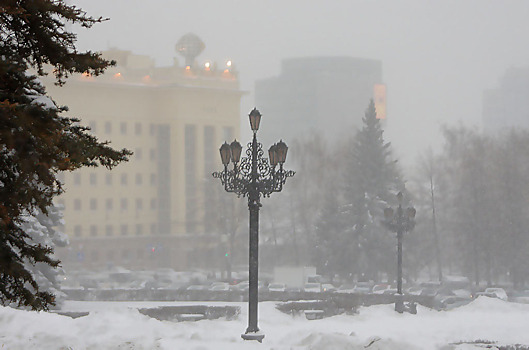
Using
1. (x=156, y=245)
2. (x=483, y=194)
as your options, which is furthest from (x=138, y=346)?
(x=156, y=245)

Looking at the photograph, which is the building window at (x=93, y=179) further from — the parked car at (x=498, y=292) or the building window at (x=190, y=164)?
the parked car at (x=498, y=292)

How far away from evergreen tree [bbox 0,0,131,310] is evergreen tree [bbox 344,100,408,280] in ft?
139

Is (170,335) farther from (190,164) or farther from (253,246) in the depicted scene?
(190,164)

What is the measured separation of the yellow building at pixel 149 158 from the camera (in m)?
88.8

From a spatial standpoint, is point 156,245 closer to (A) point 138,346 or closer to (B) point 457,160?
(B) point 457,160

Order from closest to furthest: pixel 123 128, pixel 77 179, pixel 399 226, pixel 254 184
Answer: pixel 254 184 → pixel 399 226 → pixel 77 179 → pixel 123 128

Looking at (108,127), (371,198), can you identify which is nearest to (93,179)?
(108,127)

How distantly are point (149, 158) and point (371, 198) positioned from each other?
4624 centimetres

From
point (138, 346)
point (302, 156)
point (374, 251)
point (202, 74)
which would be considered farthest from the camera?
point (202, 74)

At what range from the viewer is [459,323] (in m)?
30.3

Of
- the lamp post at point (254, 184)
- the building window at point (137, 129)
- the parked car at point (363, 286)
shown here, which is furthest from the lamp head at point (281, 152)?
the building window at point (137, 129)

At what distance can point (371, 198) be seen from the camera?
52.2 m

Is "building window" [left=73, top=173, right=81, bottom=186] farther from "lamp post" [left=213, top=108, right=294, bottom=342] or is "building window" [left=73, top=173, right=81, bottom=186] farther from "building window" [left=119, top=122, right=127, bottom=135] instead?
"lamp post" [left=213, top=108, right=294, bottom=342]

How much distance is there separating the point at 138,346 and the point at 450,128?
51515mm
